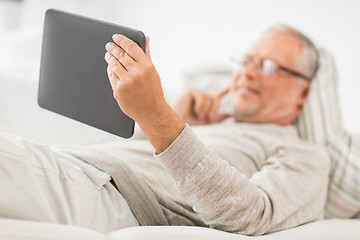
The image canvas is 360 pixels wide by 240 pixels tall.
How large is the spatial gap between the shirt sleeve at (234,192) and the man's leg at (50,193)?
0.55 ft

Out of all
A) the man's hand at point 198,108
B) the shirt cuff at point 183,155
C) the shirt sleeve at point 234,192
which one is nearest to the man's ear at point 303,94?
the man's hand at point 198,108

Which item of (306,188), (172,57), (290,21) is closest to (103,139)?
(306,188)

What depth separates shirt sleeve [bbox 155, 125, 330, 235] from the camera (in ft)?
2.84

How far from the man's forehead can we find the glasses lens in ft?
0.06

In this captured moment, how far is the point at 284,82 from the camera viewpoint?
A: 1585 mm

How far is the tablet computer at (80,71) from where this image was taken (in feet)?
2.88

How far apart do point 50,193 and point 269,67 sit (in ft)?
3.10

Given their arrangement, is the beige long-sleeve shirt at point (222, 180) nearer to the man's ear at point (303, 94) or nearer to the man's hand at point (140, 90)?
the man's hand at point (140, 90)

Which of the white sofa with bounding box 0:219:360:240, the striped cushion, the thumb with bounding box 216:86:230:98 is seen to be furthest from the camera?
the thumb with bounding box 216:86:230:98

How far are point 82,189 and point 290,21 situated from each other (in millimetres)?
1503

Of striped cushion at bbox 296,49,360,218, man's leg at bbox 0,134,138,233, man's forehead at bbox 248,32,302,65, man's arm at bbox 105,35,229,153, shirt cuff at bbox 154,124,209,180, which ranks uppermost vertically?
man's arm at bbox 105,35,229,153

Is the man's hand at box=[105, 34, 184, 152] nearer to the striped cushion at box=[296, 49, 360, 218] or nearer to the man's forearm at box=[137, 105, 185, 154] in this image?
the man's forearm at box=[137, 105, 185, 154]

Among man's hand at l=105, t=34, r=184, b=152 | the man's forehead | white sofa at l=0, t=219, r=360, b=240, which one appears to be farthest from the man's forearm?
the man's forehead

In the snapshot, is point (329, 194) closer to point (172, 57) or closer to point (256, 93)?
point (256, 93)
